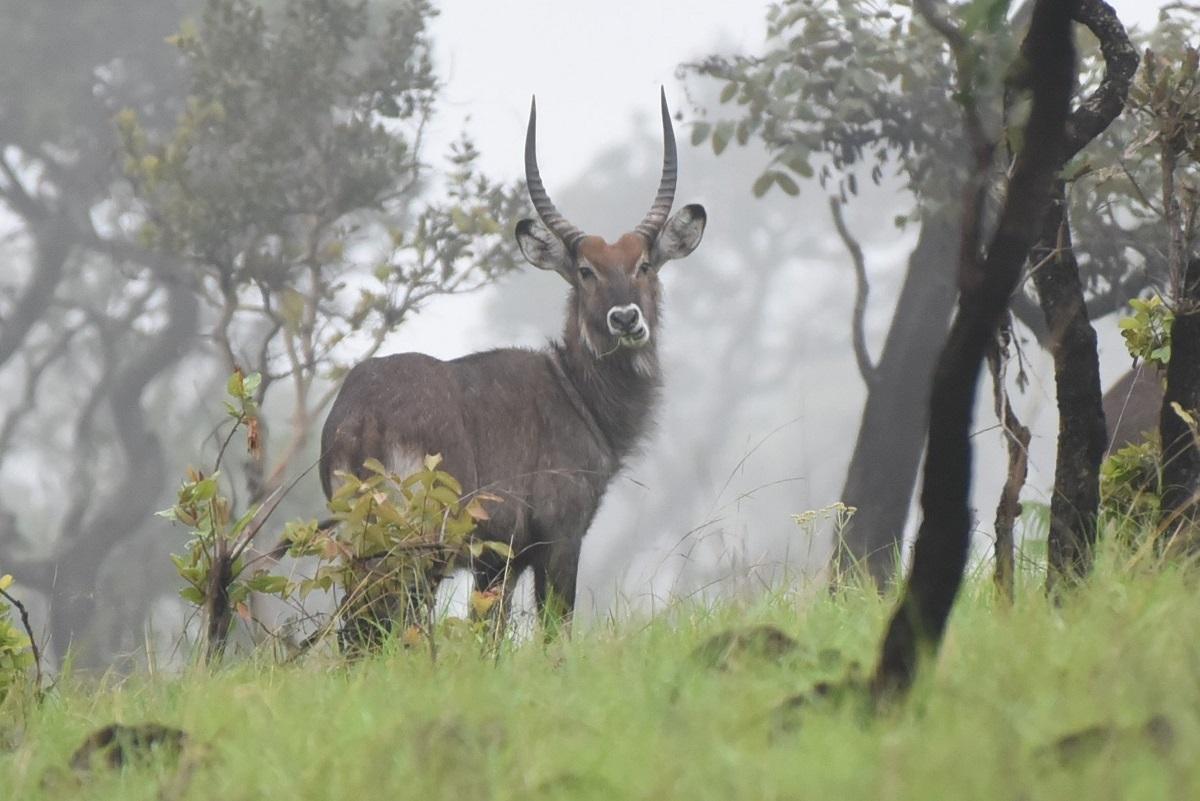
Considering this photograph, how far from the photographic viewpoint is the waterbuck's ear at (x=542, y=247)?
24.1 ft

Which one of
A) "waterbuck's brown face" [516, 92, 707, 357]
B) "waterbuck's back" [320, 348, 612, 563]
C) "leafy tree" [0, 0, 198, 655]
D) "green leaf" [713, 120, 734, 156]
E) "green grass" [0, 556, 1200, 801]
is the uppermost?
"leafy tree" [0, 0, 198, 655]

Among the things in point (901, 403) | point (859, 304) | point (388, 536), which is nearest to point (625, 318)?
point (388, 536)

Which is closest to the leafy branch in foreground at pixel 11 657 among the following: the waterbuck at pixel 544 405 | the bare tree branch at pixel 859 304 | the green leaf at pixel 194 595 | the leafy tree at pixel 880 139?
the green leaf at pixel 194 595

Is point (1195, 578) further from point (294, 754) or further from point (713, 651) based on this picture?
point (294, 754)

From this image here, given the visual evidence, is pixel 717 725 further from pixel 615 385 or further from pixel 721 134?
pixel 721 134

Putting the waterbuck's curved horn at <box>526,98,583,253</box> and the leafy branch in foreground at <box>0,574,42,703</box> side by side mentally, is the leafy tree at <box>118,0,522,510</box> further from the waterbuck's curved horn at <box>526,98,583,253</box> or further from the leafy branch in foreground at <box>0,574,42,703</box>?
the leafy branch in foreground at <box>0,574,42,703</box>

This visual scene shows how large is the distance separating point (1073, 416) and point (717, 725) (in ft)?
6.76

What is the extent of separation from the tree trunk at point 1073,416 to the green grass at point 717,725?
0.44 meters

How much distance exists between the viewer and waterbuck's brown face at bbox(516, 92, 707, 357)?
22.8 feet

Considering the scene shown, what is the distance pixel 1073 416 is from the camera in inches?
168

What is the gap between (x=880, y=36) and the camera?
32.5 ft

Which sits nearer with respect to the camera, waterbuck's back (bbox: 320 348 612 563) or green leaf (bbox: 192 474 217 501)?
green leaf (bbox: 192 474 217 501)

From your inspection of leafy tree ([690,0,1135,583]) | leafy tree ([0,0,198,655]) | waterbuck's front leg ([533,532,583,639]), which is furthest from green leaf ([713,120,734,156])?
leafy tree ([0,0,198,655])

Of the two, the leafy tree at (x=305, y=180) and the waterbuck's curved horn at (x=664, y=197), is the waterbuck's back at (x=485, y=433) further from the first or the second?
the leafy tree at (x=305, y=180)
